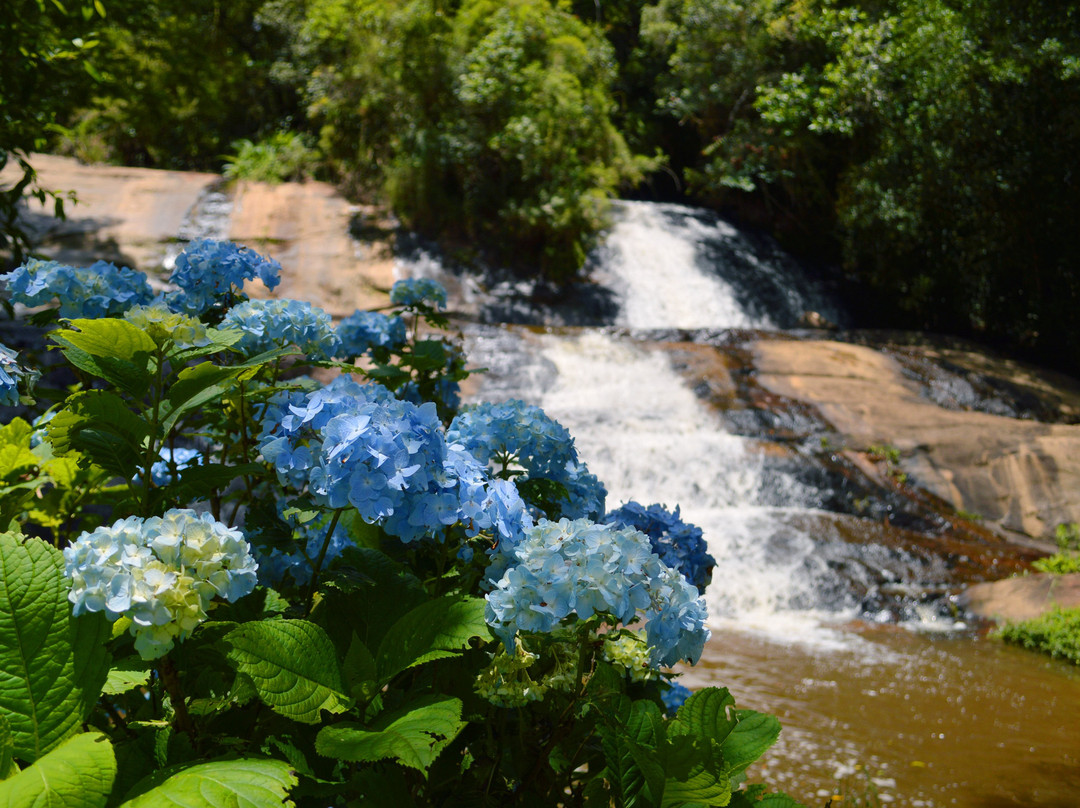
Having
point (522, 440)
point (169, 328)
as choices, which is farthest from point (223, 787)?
point (522, 440)

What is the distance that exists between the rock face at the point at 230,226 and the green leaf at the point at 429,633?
952 cm

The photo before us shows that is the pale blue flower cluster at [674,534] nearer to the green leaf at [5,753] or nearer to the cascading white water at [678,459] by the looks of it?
the green leaf at [5,753]

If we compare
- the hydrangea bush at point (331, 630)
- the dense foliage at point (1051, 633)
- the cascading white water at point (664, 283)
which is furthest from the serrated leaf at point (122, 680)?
the cascading white water at point (664, 283)

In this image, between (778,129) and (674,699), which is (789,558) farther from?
(778,129)

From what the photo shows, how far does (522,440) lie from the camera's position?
1611 millimetres

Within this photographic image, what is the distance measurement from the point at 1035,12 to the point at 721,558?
9.63m

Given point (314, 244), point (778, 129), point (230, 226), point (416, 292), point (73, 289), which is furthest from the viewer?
point (778, 129)

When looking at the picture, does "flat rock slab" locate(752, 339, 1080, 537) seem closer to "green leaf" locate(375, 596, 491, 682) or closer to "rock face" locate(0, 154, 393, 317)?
"rock face" locate(0, 154, 393, 317)

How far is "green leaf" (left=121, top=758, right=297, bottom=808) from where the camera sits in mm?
833

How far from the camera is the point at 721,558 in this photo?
6.51m

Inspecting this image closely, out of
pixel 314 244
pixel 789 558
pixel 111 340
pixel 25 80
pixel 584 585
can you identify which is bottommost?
pixel 789 558

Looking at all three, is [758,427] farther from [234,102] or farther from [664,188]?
[234,102]

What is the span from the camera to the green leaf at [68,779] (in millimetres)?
803

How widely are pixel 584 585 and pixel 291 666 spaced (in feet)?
1.34
